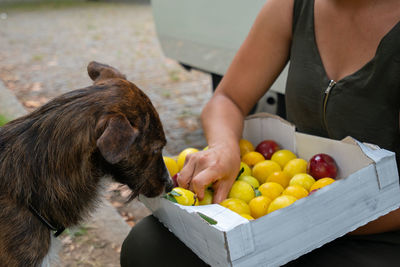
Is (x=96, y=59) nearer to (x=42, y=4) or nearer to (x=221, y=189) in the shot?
(x=221, y=189)

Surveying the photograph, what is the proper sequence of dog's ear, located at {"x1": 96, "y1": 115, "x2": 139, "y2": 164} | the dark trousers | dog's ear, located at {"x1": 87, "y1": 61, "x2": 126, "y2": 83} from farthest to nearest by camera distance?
dog's ear, located at {"x1": 87, "y1": 61, "x2": 126, "y2": 83} < the dark trousers < dog's ear, located at {"x1": 96, "y1": 115, "x2": 139, "y2": 164}

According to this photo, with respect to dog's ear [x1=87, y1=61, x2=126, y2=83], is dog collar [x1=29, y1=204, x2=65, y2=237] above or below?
below

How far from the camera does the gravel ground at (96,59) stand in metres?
3.89

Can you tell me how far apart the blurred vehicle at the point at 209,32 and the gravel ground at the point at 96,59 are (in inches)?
43.6

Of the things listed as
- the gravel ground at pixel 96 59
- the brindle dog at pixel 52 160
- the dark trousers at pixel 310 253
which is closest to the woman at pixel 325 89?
the dark trousers at pixel 310 253

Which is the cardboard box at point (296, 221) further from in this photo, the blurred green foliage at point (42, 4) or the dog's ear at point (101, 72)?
the blurred green foliage at point (42, 4)

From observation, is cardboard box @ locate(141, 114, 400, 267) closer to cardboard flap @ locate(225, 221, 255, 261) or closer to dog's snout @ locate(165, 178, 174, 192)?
cardboard flap @ locate(225, 221, 255, 261)

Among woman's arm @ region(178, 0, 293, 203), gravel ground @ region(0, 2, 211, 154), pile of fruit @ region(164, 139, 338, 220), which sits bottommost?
gravel ground @ region(0, 2, 211, 154)

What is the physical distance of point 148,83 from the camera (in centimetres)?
833

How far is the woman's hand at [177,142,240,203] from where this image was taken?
7.35 ft

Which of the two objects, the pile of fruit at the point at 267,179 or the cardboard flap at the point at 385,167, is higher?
the cardboard flap at the point at 385,167

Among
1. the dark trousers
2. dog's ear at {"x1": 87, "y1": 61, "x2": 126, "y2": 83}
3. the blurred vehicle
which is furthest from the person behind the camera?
the blurred vehicle

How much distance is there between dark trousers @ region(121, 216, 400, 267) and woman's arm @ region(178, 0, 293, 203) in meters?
0.31

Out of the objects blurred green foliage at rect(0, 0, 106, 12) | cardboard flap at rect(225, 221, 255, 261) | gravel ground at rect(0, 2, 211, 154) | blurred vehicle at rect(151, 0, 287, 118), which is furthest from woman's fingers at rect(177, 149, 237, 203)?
blurred green foliage at rect(0, 0, 106, 12)
